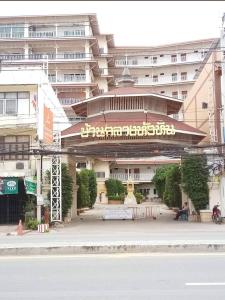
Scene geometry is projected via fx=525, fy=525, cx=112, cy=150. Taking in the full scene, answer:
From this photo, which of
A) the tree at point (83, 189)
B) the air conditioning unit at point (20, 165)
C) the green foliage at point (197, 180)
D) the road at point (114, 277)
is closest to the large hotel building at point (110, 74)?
the green foliage at point (197, 180)

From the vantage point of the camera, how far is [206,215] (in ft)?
110

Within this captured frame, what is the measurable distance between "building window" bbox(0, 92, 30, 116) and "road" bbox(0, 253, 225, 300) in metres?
20.4

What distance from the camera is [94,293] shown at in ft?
29.5

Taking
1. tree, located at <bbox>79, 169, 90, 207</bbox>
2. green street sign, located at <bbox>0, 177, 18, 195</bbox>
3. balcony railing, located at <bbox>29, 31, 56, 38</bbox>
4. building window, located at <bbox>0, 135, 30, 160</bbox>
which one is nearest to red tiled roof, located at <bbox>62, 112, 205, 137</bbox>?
building window, located at <bbox>0, 135, 30, 160</bbox>

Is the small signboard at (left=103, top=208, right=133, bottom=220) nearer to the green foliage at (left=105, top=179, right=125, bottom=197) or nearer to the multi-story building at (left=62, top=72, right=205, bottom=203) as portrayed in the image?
the multi-story building at (left=62, top=72, right=205, bottom=203)

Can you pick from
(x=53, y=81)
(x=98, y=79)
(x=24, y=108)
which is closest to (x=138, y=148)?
(x=24, y=108)

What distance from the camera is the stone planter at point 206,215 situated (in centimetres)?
3334

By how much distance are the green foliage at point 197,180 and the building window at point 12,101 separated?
11.0 m

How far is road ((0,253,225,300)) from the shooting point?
891 cm

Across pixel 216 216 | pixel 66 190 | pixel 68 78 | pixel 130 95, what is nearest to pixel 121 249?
pixel 216 216

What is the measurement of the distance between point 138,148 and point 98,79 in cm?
5526

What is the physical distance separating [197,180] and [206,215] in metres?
2.29

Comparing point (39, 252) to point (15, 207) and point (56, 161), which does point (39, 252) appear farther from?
point (15, 207)

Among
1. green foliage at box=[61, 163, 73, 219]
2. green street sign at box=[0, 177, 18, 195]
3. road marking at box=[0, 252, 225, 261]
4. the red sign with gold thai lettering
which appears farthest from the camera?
green foliage at box=[61, 163, 73, 219]
